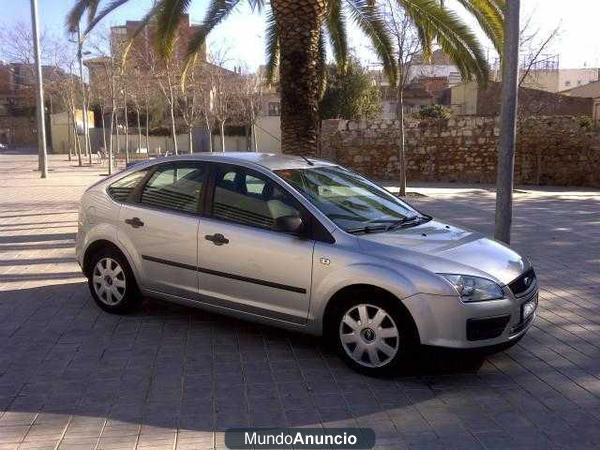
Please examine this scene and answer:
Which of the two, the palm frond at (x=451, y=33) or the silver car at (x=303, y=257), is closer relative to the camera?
the silver car at (x=303, y=257)

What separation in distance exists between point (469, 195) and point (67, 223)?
10.9 metres

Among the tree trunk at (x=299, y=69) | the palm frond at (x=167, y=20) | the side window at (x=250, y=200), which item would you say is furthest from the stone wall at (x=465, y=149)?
the side window at (x=250, y=200)

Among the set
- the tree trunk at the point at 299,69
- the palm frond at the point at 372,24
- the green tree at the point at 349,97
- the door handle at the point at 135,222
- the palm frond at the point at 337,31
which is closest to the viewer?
the door handle at the point at 135,222

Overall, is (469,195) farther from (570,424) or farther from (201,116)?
(201,116)

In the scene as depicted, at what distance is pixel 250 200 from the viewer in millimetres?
5039

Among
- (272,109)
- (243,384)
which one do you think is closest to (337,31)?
(243,384)

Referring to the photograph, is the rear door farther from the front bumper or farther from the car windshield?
the front bumper

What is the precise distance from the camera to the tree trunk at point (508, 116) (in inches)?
240

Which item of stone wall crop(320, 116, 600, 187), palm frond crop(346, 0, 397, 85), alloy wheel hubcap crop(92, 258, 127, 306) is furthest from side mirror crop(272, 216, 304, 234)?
stone wall crop(320, 116, 600, 187)

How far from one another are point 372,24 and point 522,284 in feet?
26.6

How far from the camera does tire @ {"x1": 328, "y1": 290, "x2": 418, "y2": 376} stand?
13.8 ft

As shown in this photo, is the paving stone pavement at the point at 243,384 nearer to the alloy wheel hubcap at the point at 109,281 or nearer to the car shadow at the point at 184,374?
the car shadow at the point at 184,374

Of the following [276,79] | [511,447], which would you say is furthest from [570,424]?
[276,79]

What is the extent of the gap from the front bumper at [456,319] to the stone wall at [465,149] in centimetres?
2011
